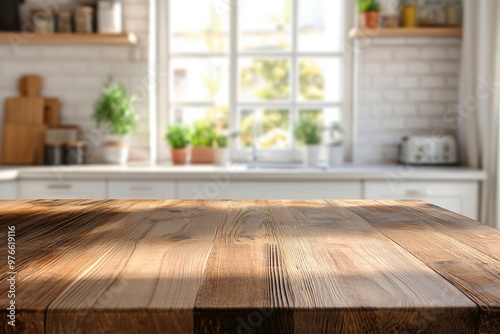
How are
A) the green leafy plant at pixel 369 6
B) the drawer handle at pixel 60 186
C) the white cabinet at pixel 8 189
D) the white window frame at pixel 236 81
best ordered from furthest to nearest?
the white window frame at pixel 236 81 < the green leafy plant at pixel 369 6 < the drawer handle at pixel 60 186 < the white cabinet at pixel 8 189

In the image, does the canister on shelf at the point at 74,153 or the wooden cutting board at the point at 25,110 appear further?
the wooden cutting board at the point at 25,110

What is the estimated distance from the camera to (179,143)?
3869 mm

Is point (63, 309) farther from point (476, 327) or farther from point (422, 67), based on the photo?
point (422, 67)

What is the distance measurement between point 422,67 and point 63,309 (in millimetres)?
3606

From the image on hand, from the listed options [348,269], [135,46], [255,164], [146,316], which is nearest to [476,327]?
[348,269]

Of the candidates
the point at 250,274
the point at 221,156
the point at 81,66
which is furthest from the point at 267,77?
the point at 250,274

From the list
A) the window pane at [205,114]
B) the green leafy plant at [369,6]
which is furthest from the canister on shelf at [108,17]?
the green leafy plant at [369,6]

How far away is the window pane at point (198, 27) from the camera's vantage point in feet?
13.6

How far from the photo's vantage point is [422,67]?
12.9ft

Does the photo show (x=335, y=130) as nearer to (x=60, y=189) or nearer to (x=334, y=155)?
(x=334, y=155)

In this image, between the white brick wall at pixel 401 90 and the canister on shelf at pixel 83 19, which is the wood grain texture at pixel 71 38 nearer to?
the canister on shelf at pixel 83 19

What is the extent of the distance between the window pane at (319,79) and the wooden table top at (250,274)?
2.79 meters

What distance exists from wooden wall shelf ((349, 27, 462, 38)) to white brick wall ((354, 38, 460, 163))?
0.32 feet

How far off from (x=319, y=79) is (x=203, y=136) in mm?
884
